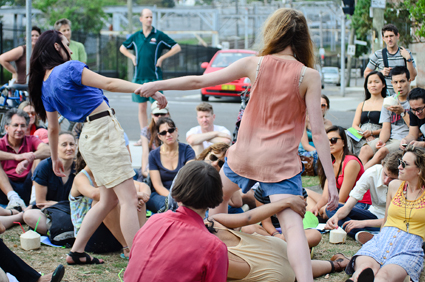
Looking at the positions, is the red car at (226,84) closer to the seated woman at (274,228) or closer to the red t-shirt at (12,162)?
the red t-shirt at (12,162)

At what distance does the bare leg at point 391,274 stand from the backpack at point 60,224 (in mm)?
2634

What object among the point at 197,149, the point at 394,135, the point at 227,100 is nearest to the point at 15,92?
the point at 197,149

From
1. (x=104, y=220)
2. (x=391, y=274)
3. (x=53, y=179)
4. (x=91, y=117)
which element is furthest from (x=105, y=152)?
(x=391, y=274)

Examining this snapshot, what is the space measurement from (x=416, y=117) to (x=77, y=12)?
31076mm

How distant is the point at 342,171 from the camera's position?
5.20 meters

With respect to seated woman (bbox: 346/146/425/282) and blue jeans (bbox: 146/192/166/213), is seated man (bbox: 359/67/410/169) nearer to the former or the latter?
seated woman (bbox: 346/146/425/282)

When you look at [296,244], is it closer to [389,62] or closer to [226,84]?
[389,62]

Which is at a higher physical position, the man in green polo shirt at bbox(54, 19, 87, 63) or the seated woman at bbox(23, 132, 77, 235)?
the man in green polo shirt at bbox(54, 19, 87, 63)

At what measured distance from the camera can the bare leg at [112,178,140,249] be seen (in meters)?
3.70

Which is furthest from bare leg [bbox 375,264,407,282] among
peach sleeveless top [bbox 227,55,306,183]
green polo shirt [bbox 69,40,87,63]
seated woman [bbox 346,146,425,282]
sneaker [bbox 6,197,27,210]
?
green polo shirt [bbox 69,40,87,63]

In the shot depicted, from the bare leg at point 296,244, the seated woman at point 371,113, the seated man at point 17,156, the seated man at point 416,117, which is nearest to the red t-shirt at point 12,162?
the seated man at point 17,156

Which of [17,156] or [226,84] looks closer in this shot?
[17,156]

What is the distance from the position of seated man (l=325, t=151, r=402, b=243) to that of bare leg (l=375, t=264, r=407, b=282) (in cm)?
97

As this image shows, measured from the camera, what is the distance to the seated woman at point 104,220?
166 inches
